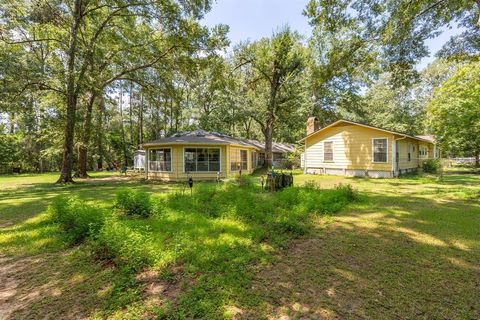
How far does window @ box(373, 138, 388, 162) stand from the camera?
1488 cm

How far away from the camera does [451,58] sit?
10.2 meters

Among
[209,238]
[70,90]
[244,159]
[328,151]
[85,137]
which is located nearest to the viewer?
[209,238]

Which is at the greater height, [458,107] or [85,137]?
[458,107]

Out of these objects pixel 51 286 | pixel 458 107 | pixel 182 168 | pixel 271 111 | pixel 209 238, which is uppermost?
pixel 271 111

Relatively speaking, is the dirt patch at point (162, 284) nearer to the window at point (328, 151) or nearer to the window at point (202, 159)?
the window at point (202, 159)

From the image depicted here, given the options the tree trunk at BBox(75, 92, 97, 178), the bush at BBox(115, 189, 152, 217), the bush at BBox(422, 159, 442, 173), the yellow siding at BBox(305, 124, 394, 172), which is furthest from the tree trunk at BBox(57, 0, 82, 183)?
the bush at BBox(422, 159, 442, 173)

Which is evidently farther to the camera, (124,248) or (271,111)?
(271,111)

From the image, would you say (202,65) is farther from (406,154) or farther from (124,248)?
(406,154)

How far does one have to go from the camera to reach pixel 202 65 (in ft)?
50.7

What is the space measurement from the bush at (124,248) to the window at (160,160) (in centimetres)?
1218

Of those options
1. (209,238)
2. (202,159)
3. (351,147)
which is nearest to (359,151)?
(351,147)

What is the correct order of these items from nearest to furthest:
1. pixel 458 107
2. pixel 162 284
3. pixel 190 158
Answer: pixel 162 284 → pixel 458 107 → pixel 190 158

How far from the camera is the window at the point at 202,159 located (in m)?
15.8

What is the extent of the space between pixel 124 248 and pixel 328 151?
1632 centimetres
